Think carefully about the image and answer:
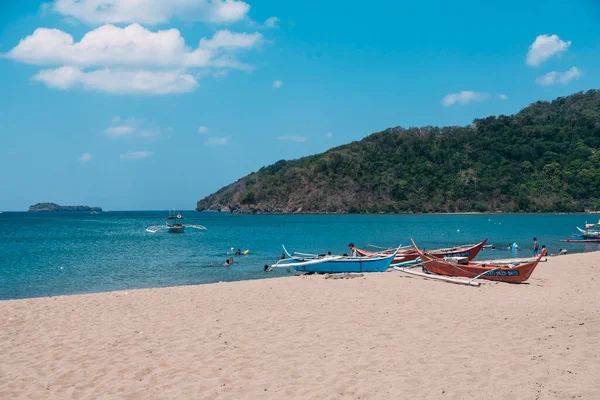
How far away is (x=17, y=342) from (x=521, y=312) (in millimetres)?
12050

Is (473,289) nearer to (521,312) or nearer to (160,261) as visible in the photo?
(521,312)

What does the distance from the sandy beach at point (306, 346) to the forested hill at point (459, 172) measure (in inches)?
5302

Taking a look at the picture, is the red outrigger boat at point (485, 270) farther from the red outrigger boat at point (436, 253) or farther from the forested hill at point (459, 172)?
the forested hill at point (459, 172)

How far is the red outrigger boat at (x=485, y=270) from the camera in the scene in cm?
1777

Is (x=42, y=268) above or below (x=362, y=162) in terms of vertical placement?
below

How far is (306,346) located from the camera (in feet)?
31.4

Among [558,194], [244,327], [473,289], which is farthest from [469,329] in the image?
[558,194]

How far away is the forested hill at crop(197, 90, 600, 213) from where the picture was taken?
135750 mm

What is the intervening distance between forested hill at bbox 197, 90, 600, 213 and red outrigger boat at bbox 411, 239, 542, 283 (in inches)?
4999

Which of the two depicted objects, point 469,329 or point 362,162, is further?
point 362,162

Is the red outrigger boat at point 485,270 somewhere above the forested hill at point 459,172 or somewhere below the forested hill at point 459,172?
below

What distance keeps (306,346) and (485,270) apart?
461 inches

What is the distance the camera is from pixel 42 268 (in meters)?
30.4

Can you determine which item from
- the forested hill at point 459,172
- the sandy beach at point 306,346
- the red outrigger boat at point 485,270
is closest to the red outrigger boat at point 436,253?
the red outrigger boat at point 485,270
